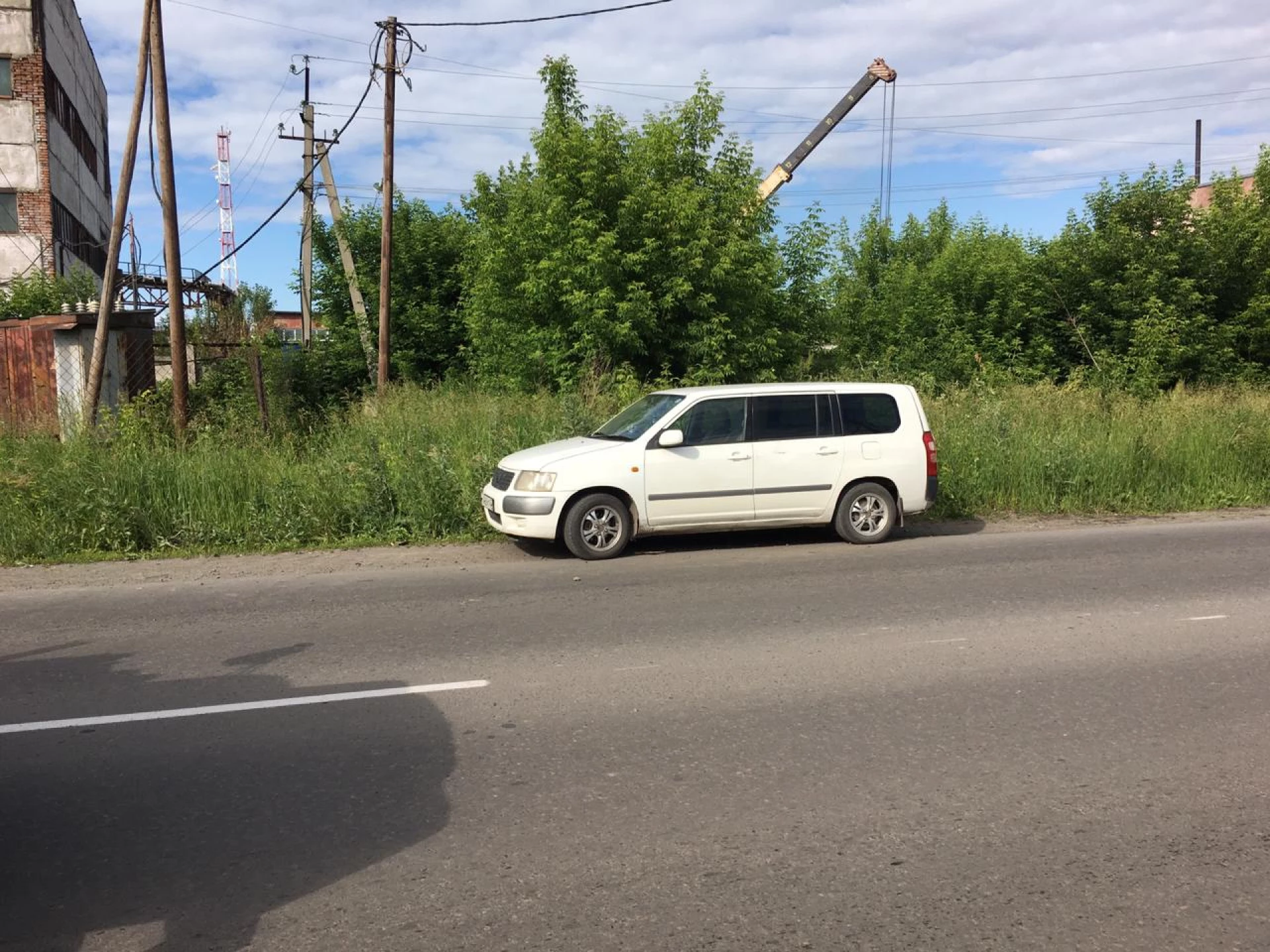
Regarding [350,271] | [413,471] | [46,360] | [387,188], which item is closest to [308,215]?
[350,271]

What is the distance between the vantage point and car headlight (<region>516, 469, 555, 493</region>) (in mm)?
9453

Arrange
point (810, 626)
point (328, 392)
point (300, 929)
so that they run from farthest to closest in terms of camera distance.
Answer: point (328, 392) → point (810, 626) → point (300, 929)

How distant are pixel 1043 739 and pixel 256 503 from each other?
8933mm

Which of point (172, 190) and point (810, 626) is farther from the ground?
point (172, 190)

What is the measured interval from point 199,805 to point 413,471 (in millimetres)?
7339

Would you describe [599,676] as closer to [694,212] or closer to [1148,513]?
[1148,513]

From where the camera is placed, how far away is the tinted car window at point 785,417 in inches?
399

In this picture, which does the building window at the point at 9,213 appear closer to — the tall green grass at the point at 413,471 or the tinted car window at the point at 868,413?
the tall green grass at the point at 413,471

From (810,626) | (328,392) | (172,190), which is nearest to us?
(810,626)

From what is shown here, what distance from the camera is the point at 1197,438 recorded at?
1404 cm

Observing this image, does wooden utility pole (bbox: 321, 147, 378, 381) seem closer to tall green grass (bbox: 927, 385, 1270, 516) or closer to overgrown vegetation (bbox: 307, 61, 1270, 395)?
overgrown vegetation (bbox: 307, 61, 1270, 395)

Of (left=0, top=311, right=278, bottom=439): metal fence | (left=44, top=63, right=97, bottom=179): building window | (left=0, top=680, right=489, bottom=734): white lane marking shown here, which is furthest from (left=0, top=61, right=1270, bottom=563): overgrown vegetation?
(left=44, top=63, right=97, bottom=179): building window

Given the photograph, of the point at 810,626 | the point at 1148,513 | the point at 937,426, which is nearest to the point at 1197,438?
the point at 1148,513

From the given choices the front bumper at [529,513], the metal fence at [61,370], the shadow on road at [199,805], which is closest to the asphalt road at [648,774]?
the shadow on road at [199,805]
